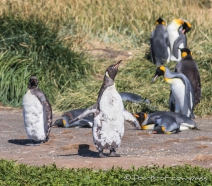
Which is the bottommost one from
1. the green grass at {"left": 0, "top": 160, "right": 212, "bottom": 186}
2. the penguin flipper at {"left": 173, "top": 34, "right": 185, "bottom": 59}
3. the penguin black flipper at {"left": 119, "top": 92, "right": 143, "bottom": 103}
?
the penguin black flipper at {"left": 119, "top": 92, "right": 143, "bottom": 103}

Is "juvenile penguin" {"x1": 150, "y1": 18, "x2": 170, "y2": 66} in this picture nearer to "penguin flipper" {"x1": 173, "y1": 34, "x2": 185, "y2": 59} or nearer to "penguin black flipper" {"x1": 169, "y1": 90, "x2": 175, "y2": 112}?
"penguin flipper" {"x1": 173, "y1": 34, "x2": 185, "y2": 59}

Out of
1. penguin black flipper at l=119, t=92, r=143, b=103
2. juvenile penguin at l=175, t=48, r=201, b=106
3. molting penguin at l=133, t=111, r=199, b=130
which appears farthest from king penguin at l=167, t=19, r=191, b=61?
molting penguin at l=133, t=111, r=199, b=130

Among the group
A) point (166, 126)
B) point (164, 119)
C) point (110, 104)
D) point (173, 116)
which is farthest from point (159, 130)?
point (110, 104)

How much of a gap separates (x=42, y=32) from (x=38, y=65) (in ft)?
2.71

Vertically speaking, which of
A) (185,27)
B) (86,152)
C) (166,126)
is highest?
(185,27)

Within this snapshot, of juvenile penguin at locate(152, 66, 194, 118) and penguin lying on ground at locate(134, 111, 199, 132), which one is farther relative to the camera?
juvenile penguin at locate(152, 66, 194, 118)

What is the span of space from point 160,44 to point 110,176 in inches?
391

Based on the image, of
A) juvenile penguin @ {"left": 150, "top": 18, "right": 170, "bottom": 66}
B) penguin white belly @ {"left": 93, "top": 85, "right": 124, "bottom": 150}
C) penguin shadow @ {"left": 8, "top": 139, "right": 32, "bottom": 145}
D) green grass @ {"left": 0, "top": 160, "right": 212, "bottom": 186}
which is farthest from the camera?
juvenile penguin @ {"left": 150, "top": 18, "right": 170, "bottom": 66}

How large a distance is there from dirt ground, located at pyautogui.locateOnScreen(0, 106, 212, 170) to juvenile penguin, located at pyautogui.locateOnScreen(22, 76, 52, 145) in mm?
179

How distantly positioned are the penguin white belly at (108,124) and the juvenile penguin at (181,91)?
3611 millimetres

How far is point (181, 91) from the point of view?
440 inches

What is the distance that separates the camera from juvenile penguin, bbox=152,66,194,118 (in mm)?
11141

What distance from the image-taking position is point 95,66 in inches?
567

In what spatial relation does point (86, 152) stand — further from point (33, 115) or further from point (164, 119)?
point (164, 119)
